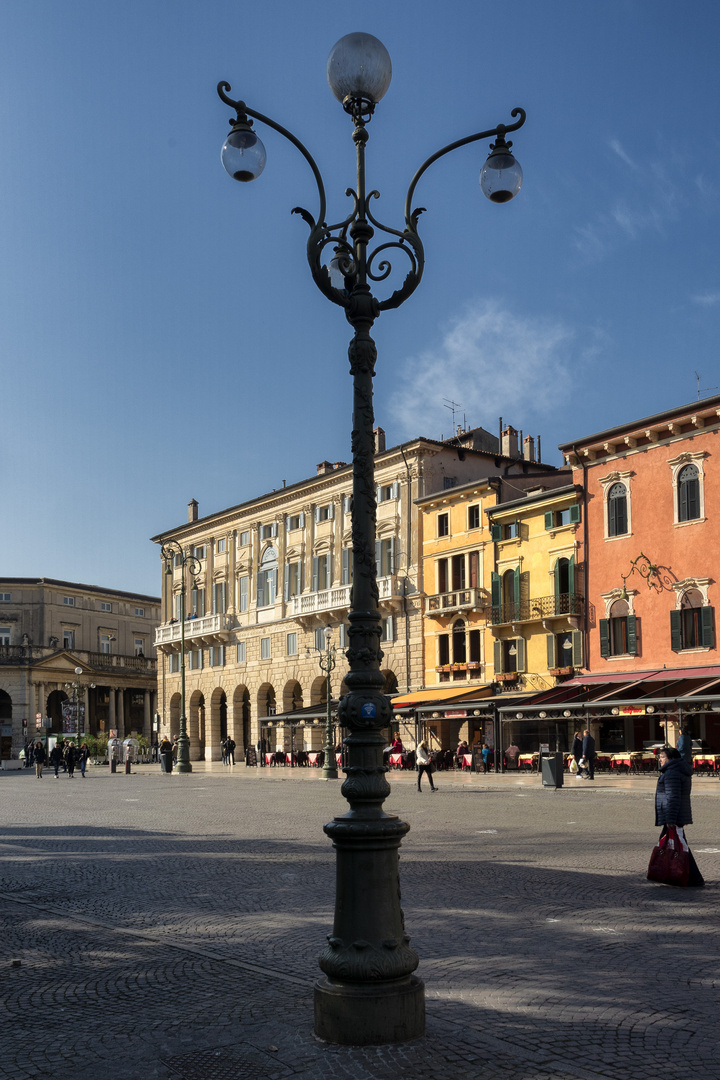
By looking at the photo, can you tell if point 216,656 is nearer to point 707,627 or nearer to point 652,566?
point 652,566

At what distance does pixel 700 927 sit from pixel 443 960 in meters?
2.51

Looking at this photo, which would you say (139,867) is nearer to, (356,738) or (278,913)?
(278,913)

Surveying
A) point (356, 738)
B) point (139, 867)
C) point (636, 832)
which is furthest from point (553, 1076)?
point (636, 832)

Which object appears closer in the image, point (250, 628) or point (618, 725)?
point (618, 725)

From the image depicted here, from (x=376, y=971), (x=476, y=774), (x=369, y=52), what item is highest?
(x=369, y=52)

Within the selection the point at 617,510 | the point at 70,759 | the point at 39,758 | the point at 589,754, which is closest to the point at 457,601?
the point at 617,510

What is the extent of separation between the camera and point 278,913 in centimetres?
945

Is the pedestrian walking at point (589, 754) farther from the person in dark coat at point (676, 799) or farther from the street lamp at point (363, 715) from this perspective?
the street lamp at point (363, 715)

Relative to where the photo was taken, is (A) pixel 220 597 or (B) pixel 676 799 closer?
(B) pixel 676 799

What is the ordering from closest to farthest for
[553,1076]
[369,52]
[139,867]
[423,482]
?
[553,1076]
[369,52]
[139,867]
[423,482]

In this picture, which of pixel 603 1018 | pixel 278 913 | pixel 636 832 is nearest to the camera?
pixel 603 1018

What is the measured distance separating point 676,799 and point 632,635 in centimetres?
2853

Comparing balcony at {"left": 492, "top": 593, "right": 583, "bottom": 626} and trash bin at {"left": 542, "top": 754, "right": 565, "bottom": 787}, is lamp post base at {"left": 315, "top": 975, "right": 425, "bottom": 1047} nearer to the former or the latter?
trash bin at {"left": 542, "top": 754, "right": 565, "bottom": 787}

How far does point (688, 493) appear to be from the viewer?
37.1m
